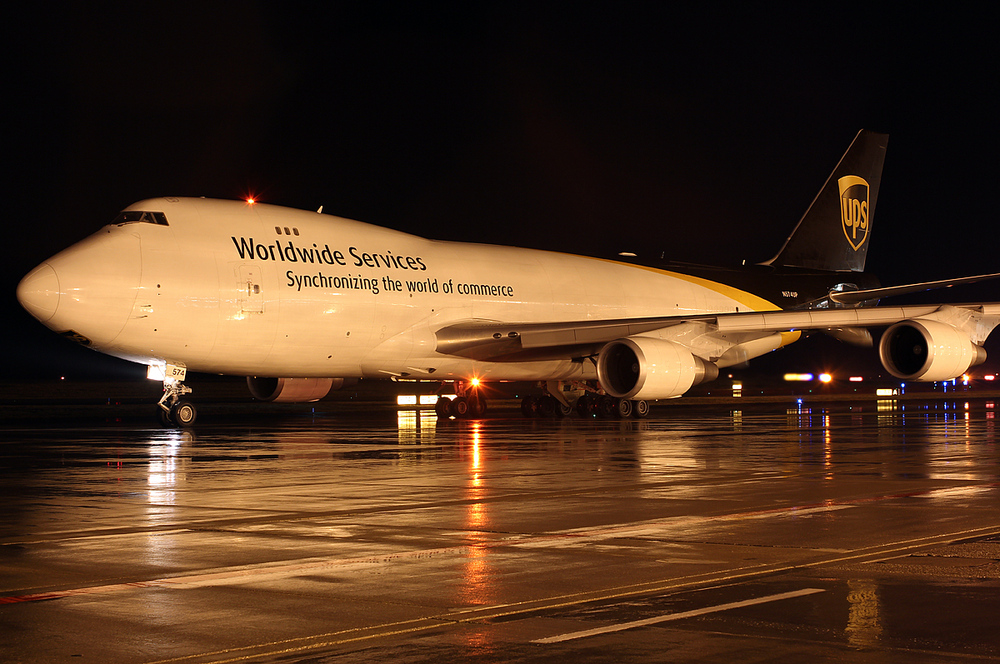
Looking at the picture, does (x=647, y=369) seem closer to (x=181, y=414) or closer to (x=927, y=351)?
(x=927, y=351)

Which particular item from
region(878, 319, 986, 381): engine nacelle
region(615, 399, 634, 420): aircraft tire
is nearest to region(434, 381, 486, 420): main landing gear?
region(615, 399, 634, 420): aircraft tire

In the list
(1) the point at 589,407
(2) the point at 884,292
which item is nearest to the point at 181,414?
(1) the point at 589,407

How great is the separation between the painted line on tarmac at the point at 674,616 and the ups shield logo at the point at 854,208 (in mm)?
31909

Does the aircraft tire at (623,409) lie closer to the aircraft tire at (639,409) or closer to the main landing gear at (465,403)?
the aircraft tire at (639,409)

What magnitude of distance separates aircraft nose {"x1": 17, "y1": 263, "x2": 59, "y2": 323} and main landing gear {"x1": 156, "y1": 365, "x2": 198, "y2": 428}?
3.08m

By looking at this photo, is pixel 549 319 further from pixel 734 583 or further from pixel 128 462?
pixel 734 583

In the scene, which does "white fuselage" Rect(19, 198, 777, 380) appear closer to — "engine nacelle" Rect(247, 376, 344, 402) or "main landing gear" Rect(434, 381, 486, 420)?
"main landing gear" Rect(434, 381, 486, 420)

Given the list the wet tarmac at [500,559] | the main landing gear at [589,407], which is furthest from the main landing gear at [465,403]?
the wet tarmac at [500,559]

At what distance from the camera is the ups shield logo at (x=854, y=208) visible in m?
36.0

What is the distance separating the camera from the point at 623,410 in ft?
89.8

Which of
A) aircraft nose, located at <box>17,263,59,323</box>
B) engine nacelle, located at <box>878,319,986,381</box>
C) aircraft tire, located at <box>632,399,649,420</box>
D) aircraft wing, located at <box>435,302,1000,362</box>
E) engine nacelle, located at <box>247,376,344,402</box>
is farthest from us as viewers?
aircraft tire, located at <box>632,399,649,420</box>

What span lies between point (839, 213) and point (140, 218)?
2391 cm

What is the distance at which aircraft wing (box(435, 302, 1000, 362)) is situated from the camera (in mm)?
24516

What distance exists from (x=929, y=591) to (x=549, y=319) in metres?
21.7
